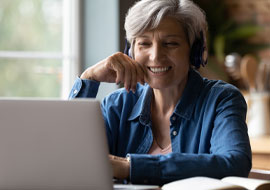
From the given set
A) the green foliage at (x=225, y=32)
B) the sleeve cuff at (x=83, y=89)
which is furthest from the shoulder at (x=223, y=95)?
the green foliage at (x=225, y=32)

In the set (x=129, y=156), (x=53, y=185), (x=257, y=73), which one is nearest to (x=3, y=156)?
(x=53, y=185)

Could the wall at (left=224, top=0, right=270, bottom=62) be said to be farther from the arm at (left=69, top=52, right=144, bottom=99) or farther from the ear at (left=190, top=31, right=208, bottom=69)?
the arm at (left=69, top=52, right=144, bottom=99)

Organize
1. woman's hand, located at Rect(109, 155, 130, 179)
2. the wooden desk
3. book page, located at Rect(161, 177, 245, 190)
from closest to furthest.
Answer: book page, located at Rect(161, 177, 245, 190)
woman's hand, located at Rect(109, 155, 130, 179)
the wooden desk

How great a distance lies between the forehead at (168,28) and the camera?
1808mm

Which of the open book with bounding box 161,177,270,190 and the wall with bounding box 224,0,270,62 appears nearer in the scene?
the open book with bounding box 161,177,270,190

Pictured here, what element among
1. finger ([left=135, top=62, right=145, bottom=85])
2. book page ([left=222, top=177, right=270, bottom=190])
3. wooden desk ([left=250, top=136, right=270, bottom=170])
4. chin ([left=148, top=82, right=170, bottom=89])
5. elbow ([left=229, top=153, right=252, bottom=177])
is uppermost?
finger ([left=135, top=62, right=145, bottom=85])

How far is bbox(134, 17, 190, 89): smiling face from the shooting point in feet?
5.98

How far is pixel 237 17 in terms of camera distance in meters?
5.38

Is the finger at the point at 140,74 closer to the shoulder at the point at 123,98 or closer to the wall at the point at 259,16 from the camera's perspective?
the shoulder at the point at 123,98

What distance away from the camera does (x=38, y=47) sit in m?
3.45

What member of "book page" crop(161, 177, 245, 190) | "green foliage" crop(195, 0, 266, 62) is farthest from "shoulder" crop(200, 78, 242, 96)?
"green foliage" crop(195, 0, 266, 62)

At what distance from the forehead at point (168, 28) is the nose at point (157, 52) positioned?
0.15ft

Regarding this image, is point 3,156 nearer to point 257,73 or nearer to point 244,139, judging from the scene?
point 244,139

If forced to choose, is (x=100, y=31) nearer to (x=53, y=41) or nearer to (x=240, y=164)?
(x=53, y=41)
